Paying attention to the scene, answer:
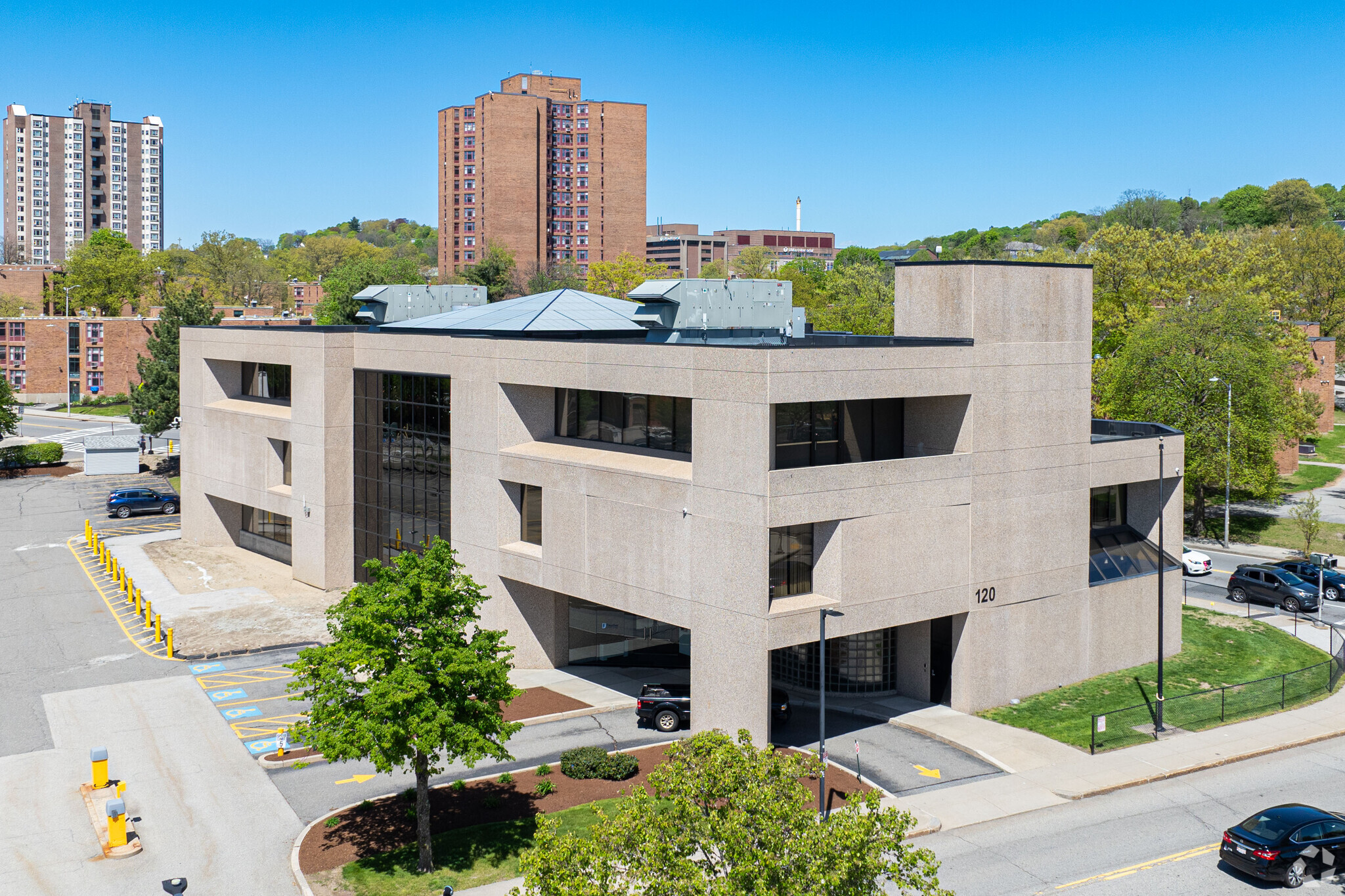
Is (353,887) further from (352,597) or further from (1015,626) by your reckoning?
(1015,626)

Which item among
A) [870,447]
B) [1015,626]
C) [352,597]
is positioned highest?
[870,447]

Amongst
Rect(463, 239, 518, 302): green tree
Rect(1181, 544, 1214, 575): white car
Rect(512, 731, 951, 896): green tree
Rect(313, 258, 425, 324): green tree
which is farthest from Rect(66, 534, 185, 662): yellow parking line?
Rect(463, 239, 518, 302): green tree

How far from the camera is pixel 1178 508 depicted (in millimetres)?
39781

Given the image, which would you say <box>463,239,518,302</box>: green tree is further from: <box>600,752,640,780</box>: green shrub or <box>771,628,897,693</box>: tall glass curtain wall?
Answer: <box>600,752,640,780</box>: green shrub

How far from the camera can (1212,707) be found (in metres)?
32.8

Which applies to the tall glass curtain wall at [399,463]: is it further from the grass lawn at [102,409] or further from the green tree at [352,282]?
the grass lawn at [102,409]

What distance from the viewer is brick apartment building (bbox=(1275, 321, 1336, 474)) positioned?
7538cm

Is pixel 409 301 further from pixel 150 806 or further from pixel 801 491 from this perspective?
pixel 150 806

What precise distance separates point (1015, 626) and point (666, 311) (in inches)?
606

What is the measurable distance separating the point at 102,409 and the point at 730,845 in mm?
122667

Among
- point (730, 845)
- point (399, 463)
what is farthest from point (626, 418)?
point (730, 845)

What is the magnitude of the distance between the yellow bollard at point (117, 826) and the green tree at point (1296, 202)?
6838 inches

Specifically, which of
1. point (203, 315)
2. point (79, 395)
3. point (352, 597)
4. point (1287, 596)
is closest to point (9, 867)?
point (352, 597)

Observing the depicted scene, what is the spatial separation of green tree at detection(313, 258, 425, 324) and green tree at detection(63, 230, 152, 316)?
27.1 metres
